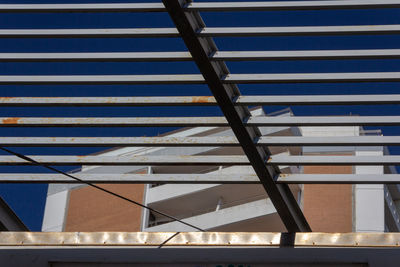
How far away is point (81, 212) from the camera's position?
48.1 m

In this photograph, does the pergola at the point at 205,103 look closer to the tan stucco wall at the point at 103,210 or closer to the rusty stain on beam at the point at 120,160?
the rusty stain on beam at the point at 120,160

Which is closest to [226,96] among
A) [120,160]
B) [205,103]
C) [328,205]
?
[205,103]

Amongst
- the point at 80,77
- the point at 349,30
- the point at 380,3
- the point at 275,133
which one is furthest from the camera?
the point at 275,133

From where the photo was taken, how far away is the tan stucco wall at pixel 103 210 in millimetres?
46062

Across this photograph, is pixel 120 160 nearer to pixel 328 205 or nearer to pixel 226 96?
pixel 226 96

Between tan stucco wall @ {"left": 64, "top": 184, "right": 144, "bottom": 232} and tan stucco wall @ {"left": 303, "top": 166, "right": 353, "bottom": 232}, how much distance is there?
10.2 metres

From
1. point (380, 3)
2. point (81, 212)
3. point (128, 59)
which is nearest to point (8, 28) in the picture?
point (128, 59)

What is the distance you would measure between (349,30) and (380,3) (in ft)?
1.69

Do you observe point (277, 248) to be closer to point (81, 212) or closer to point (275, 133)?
point (275, 133)

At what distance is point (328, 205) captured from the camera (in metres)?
42.6

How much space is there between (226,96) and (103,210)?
40.0m

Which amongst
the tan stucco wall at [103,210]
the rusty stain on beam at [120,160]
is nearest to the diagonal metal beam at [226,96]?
the rusty stain on beam at [120,160]

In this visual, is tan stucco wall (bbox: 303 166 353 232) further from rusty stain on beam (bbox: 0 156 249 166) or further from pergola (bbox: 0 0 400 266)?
pergola (bbox: 0 0 400 266)

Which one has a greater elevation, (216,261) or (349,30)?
(349,30)
